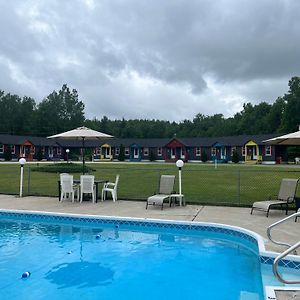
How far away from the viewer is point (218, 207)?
11.8 meters

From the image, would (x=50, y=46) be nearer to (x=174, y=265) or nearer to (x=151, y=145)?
(x=174, y=265)

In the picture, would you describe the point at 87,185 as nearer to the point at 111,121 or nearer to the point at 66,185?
the point at 66,185

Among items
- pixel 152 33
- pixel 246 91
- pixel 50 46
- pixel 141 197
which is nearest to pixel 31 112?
pixel 246 91

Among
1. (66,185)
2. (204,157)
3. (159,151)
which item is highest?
(159,151)

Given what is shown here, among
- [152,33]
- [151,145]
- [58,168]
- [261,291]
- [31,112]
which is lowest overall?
[261,291]

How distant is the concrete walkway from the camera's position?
862cm

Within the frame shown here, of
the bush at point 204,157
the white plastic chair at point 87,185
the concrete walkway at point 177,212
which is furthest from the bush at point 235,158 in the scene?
the white plastic chair at point 87,185

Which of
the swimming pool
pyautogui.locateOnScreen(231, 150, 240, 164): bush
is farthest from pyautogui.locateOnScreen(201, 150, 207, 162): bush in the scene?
the swimming pool

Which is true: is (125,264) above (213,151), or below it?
below

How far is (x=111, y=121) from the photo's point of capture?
92000 mm

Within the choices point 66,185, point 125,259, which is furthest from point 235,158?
point 125,259

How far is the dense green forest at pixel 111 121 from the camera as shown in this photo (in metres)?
76.5

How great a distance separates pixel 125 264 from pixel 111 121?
86.1 meters

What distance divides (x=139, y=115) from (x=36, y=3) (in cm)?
8561
